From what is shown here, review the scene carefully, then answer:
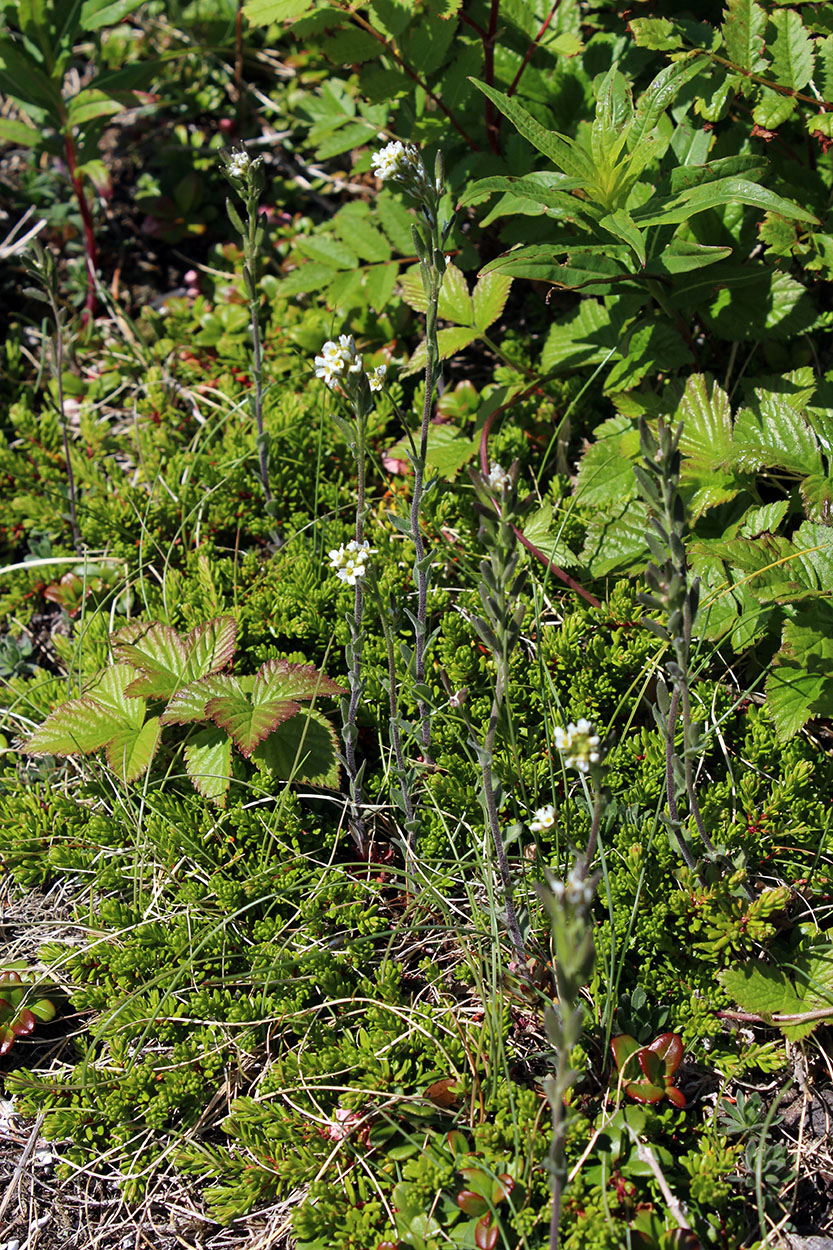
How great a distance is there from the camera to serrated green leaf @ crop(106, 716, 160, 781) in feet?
10.1

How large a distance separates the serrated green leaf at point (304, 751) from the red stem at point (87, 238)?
295 cm

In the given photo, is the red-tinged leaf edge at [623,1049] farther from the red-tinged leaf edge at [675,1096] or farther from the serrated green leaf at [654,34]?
the serrated green leaf at [654,34]

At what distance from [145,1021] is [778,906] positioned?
69.5 inches

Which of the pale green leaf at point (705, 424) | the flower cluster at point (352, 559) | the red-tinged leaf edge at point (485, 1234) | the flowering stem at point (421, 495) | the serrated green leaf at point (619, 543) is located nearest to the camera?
the red-tinged leaf edge at point (485, 1234)

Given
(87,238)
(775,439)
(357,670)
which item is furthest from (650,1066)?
(87,238)

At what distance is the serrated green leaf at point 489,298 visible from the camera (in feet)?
11.8

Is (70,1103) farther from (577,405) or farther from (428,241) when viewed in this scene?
(577,405)

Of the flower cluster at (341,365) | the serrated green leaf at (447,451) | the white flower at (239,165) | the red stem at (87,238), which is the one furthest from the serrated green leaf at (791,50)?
the red stem at (87,238)

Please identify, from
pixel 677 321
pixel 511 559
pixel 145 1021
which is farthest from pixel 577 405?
pixel 145 1021

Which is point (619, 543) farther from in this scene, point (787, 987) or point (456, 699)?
point (787, 987)

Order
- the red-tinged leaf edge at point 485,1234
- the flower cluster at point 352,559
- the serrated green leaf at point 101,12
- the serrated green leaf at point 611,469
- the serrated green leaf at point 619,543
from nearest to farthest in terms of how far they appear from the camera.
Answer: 1. the red-tinged leaf edge at point 485,1234
2. the flower cluster at point 352,559
3. the serrated green leaf at point 619,543
4. the serrated green leaf at point 611,469
5. the serrated green leaf at point 101,12

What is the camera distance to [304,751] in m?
3.07


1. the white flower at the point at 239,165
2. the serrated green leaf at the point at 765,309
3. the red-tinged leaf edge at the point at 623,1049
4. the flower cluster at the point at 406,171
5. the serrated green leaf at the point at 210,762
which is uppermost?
the flower cluster at the point at 406,171

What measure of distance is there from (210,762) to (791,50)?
301cm
